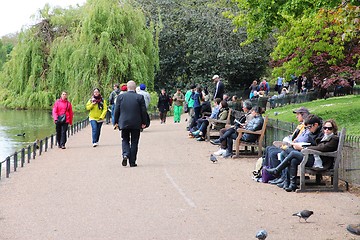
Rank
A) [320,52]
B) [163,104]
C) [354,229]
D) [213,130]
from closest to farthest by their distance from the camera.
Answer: [354,229]
[213,130]
[320,52]
[163,104]

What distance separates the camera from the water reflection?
2689cm

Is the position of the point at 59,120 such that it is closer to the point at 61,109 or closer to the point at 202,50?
the point at 61,109

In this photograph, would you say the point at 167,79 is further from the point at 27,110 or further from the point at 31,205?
the point at 31,205

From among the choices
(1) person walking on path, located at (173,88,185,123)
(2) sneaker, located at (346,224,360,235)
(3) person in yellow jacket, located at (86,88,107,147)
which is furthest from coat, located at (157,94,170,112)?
(2) sneaker, located at (346,224,360,235)

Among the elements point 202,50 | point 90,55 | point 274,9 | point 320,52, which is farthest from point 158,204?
point 202,50

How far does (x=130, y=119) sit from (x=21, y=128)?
66.8ft

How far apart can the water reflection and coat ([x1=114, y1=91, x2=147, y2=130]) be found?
313 inches

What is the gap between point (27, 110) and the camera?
45.1 meters

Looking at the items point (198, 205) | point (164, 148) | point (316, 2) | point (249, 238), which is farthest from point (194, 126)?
point (249, 238)

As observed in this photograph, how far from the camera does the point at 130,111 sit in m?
15.4

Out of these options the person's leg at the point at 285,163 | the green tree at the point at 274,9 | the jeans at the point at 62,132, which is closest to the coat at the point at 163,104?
the green tree at the point at 274,9

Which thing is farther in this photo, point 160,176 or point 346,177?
point 160,176

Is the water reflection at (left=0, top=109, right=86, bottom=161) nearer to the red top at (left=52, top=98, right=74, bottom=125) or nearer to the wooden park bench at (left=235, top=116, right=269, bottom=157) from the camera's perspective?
the red top at (left=52, top=98, right=74, bottom=125)

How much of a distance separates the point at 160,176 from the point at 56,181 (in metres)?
2.14
